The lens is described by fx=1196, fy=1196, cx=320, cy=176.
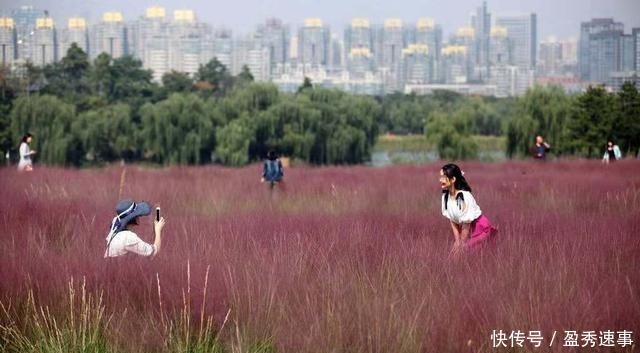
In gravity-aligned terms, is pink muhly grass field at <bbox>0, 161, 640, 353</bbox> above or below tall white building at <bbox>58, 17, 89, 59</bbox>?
below

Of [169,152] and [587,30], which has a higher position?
[587,30]

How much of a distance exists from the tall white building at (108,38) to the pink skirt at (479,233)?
150161 mm

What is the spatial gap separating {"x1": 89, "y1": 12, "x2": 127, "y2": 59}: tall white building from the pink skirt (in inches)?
5912

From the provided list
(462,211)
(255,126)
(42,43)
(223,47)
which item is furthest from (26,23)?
(462,211)

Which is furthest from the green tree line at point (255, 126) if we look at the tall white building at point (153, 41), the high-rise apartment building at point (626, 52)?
the tall white building at point (153, 41)

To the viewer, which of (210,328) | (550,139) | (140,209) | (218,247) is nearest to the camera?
(210,328)

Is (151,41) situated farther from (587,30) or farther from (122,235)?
(122,235)

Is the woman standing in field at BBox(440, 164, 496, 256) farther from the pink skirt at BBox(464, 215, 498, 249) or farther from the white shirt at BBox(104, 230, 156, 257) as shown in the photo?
the white shirt at BBox(104, 230, 156, 257)

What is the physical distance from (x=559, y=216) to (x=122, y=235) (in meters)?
4.17

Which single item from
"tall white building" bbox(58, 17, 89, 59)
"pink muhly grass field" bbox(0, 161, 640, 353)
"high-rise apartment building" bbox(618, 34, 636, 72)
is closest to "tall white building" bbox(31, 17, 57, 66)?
"tall white building" bbox(58, 17, 89, 59)

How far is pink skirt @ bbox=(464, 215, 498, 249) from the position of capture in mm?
7008

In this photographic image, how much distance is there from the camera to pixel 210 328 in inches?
A: 224

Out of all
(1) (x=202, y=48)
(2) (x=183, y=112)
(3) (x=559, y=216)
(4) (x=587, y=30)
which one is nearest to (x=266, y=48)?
(1) (x=202, y=48)

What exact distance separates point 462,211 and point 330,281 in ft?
4.34
